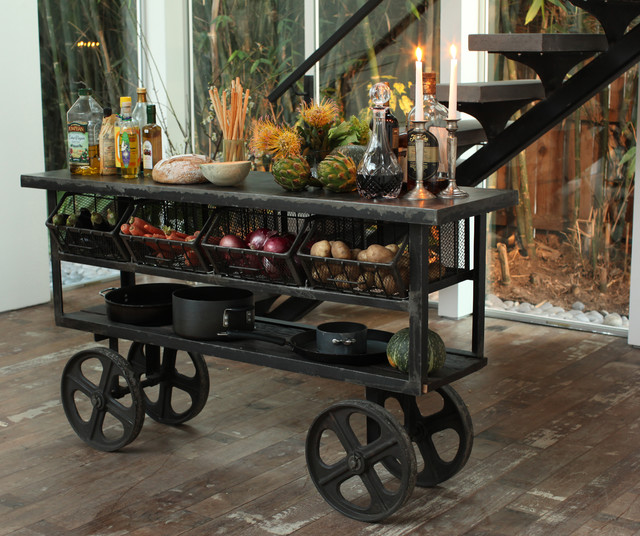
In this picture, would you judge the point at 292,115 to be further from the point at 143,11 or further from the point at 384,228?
the point at 384,228

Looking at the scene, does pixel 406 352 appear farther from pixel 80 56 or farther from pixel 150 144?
pixel 80 56

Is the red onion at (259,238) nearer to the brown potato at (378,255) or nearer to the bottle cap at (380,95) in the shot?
the brown potato at (378,255)

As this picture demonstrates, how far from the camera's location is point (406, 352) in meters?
2.57

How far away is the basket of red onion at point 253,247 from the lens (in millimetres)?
2717

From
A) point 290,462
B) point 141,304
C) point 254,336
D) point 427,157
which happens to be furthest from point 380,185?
point 141,304

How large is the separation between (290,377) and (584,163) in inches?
75.0

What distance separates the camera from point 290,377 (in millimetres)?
4051

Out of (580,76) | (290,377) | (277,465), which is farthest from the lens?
(290,377)

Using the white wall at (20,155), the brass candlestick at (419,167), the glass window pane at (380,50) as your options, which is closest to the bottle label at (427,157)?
the brass candlestick at (419,167)

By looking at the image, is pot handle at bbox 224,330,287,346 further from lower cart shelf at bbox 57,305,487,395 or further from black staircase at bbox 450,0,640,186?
black staircase at bbox 450,0,640,186

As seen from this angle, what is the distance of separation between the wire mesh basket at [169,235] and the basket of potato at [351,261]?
0.40 metres

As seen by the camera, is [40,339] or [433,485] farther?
[40,339]

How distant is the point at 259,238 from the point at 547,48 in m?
1.30

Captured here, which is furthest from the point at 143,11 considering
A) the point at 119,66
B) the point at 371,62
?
the point at 371,62
